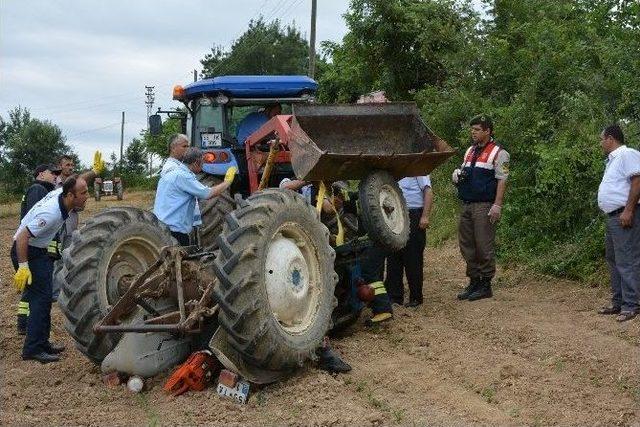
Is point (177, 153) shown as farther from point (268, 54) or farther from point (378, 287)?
point (268, 54)

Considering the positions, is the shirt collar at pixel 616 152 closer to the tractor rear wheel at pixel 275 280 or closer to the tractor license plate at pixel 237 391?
the tractor rear wheel at pixel 275 280

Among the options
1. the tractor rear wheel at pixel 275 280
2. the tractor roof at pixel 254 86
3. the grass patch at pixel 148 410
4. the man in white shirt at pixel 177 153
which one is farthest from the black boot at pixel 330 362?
the tractor roof at pixel 254 86

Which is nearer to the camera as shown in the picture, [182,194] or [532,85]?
[182,194]

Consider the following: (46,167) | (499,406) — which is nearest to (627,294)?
(499,406)

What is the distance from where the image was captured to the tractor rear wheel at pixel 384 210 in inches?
269

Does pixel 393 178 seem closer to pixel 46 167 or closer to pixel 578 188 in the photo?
pixel 578 188

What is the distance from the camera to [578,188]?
923 centimetres

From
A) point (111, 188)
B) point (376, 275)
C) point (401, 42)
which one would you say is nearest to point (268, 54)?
point (111, 188)

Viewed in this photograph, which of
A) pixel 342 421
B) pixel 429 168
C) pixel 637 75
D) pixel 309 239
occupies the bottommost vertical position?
pixel 342 421

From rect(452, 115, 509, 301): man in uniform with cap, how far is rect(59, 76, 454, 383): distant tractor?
0.74 metres

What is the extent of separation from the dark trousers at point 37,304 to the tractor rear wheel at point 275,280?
237 cm

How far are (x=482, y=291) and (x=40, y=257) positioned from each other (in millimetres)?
4407

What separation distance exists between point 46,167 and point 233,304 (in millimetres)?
4541

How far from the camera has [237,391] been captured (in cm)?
521
